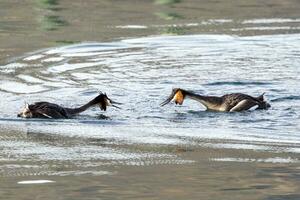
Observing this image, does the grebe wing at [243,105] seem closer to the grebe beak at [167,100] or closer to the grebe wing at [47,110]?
the grebe beak at [167,100]

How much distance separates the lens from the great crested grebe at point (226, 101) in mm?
13445

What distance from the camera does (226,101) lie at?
1357 centimetres

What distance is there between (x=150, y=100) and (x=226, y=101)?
3.41 feet

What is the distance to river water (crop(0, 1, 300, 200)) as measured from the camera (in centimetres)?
939

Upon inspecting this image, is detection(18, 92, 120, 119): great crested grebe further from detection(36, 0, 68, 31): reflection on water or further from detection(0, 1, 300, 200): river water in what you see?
detection(36, 0, 68, 31): reflection on water

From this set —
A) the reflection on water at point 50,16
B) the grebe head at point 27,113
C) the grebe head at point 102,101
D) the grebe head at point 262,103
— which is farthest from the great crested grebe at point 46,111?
the reflection on water at point 50,16

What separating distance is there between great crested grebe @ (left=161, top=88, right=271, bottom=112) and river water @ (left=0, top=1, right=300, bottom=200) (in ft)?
0.39

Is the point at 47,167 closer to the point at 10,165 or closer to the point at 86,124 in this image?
the point at 10,165

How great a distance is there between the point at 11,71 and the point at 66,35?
144 inches

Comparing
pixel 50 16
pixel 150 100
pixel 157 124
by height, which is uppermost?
pixel 50 16

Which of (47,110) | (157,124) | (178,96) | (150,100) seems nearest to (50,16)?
(150,100)

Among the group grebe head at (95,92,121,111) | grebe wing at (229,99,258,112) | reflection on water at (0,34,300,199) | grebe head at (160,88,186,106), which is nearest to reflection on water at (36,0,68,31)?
A: reflection on water at (0,34,300,199)

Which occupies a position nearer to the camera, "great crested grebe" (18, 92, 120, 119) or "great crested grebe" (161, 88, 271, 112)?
"great crested grebe" (18, 92, 120, 119)

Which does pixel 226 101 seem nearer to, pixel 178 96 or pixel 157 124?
pixel 178 96
